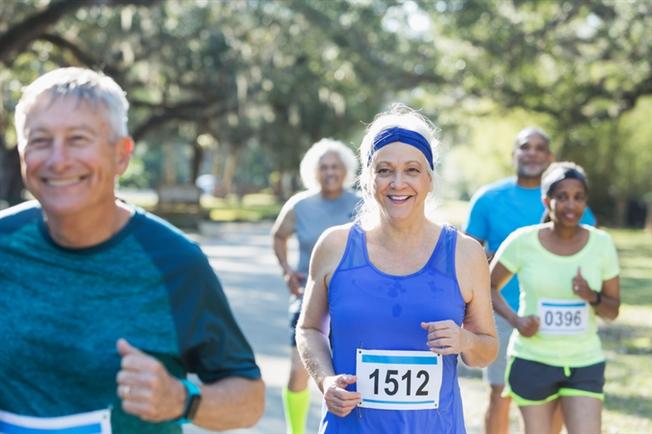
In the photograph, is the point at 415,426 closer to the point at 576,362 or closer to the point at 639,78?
the point at 576,362

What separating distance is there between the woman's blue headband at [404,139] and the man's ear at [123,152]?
1354mm

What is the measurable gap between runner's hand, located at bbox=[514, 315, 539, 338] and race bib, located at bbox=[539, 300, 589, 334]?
0.03m

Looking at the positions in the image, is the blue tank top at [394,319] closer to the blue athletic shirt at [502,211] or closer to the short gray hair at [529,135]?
the blue athletic shirt at [502,211]

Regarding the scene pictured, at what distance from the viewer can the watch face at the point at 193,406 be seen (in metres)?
2.36

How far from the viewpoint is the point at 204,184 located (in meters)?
92.1

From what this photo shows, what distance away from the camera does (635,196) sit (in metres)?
47.5

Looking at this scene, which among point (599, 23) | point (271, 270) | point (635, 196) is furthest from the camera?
point (635, 196)

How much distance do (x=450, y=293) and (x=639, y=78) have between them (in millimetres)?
20120

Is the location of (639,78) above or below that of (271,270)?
above

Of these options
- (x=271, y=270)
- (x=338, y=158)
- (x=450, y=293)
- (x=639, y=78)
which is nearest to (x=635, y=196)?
(x=639, y=78)

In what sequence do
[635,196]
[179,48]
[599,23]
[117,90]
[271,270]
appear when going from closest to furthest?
[117,90], [271,270], [599,23], [179,48], [635,196]

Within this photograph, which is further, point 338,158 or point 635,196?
point 635,196

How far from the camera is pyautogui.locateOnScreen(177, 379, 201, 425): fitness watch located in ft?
7.70

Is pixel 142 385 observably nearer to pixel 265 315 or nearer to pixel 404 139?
pixel 404 139
